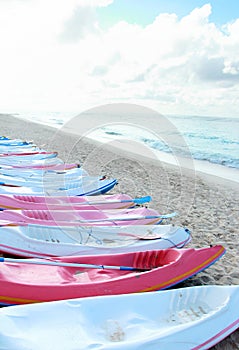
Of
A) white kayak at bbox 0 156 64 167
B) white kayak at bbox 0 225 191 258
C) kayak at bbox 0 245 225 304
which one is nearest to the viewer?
kayak at bbox 0 245 225 304

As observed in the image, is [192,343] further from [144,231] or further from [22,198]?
[22,198]

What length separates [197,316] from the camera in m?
2.46

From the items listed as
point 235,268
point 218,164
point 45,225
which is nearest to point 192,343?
point 235,268

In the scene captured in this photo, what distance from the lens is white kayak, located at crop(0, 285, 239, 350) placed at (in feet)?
6.42

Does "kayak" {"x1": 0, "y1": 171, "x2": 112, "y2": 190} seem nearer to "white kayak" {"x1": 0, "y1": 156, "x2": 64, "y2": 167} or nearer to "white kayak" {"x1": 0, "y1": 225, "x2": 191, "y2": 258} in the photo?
"white kayak" {"x1": 0, "y1": 156, "x2": 64, "y2": 167}

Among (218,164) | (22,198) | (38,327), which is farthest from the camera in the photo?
(218,164)

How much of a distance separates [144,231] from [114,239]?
1.36 ft

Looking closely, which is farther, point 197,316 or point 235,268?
point 235,268

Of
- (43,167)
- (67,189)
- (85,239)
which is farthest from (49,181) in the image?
(85,239)

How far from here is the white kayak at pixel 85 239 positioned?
339cm

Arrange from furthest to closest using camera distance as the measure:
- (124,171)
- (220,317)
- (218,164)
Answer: (218,164)
(124,171)
(220,317)

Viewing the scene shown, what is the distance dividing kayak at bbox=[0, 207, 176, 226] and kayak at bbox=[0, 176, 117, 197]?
0.96 metres

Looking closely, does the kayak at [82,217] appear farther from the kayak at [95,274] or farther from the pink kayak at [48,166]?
the pink kayak at [48,166]

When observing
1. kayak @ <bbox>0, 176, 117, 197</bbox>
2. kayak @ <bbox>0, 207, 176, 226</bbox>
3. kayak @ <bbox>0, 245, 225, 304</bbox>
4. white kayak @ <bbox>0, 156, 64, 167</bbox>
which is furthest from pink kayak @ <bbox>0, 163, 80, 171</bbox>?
kayak @ <bbox>0, 245, 225, 304</bbox>
